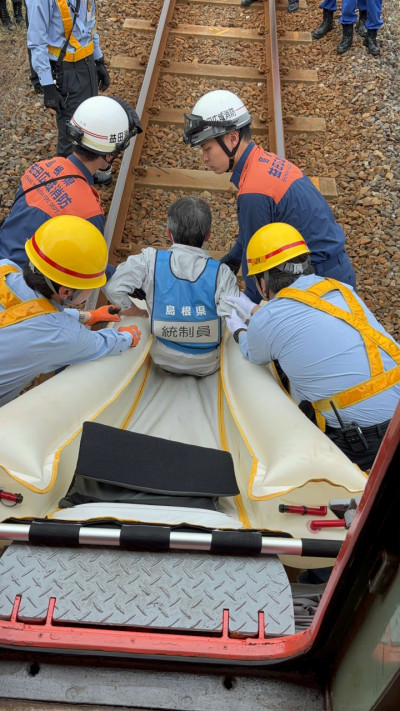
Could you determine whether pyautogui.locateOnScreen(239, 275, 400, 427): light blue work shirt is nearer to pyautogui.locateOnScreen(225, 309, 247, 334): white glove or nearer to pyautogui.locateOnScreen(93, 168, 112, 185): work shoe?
pyautogui.locateOnScreen(225, 309, 247, 334): white glove

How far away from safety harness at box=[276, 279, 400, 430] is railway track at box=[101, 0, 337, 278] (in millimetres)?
2530

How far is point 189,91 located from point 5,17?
338 cm

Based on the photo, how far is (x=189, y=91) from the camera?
736cm

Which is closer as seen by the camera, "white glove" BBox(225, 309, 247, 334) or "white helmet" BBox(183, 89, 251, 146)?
"white glove" BBox(225, 309, 247, 334)

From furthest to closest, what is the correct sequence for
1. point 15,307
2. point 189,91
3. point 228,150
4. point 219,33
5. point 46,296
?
point 219,33 → point 189,91 → point 228,150 → point 46,296 → point 15,307

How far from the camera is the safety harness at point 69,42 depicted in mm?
5398

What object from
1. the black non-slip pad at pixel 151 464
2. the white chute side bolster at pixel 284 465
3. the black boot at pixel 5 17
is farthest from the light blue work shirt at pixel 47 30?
the black non-slip pad at pixel 151 464

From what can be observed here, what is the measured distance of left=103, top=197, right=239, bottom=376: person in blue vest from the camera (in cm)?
378

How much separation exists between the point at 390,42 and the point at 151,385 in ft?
22.2

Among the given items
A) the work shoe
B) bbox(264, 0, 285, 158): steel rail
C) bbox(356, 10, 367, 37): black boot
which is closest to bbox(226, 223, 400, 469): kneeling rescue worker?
bbox(264, 0, 285, 158): steel rail

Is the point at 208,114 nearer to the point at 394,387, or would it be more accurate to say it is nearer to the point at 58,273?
the point at 58,273

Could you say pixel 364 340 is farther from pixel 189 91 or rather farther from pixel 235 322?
pixel 189 91

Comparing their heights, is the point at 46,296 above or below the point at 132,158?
above

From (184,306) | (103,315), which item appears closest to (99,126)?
(103,315)
